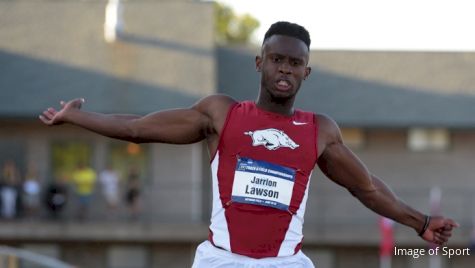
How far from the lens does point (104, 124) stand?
677 centimetres

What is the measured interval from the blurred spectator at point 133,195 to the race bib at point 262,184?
2328cm

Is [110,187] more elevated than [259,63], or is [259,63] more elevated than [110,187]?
[110,187]

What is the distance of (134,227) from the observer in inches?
1182

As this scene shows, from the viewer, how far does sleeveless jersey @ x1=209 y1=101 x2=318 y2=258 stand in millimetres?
6453

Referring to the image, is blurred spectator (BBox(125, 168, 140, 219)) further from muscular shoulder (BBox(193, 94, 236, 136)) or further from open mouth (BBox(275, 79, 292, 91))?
open mouth (BBox(275, 79, 292, 91))

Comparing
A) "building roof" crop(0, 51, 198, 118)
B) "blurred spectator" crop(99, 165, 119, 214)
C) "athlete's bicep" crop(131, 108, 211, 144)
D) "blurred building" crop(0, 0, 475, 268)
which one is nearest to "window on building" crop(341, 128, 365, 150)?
"blurred building" crop(0, 0, 475, 268)

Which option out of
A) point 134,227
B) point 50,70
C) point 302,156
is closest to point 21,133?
point 50,70

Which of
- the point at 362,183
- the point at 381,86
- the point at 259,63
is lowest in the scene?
the point at 362,183

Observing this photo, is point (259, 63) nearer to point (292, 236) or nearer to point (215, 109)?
point (215, 109)

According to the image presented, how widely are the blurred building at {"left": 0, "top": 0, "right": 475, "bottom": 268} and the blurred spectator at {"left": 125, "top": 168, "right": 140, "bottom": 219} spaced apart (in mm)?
253

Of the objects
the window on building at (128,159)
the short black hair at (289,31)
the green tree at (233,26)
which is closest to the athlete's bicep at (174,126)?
the short black hair at (289,31)

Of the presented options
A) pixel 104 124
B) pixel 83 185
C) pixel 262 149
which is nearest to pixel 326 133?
pixel 262 149

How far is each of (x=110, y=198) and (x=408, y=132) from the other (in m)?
8.20

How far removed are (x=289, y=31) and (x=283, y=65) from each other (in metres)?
0.20
